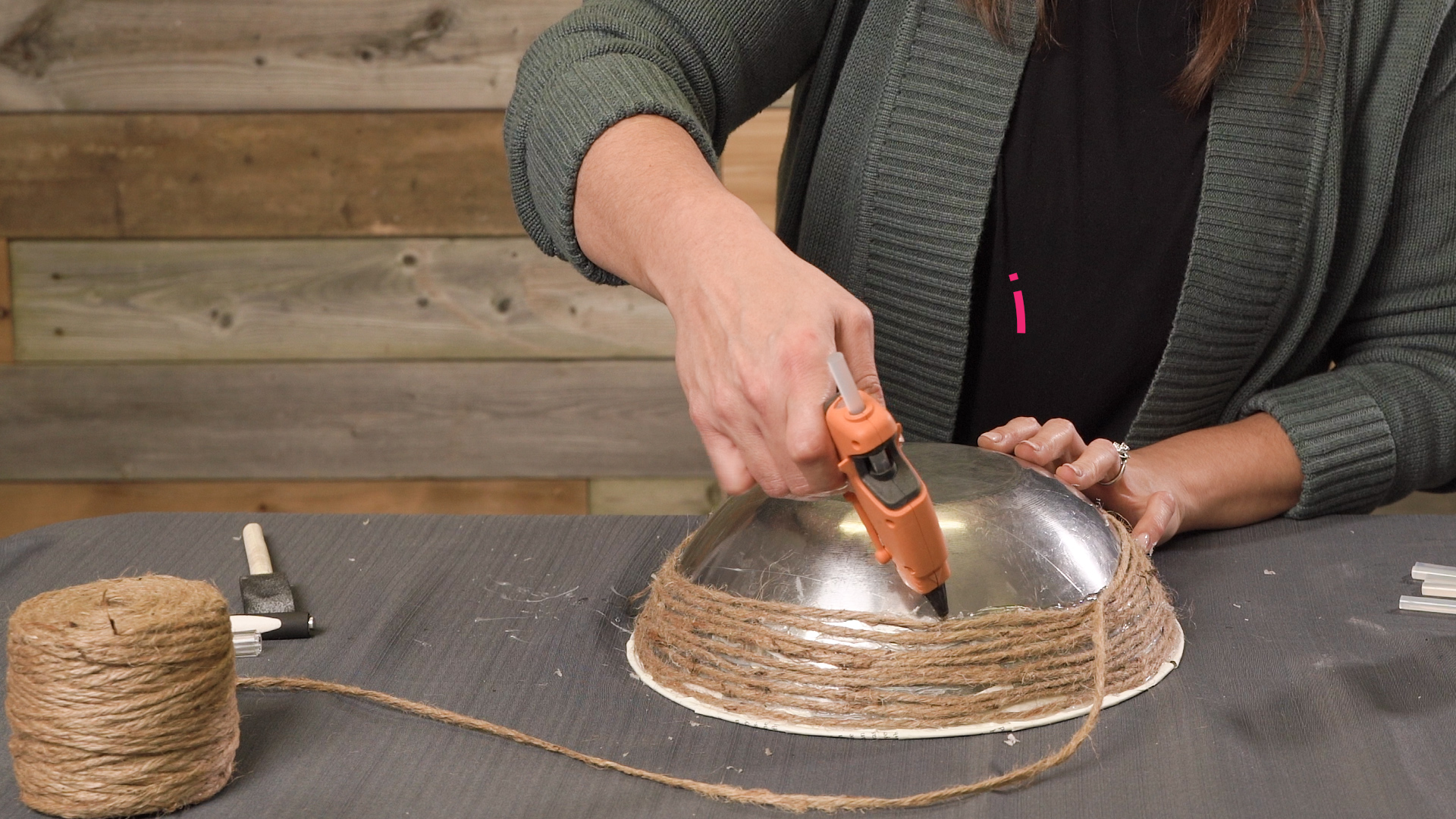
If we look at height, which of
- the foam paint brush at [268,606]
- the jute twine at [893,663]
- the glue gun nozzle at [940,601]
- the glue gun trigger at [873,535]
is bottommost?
the foam paint brush at [268,606]

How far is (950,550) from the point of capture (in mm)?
618

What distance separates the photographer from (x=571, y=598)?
2.44 ft

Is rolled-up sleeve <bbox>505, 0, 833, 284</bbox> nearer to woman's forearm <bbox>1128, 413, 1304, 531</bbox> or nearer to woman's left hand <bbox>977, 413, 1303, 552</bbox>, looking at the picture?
woman's left hand <bbox>977, 413, 1303, 552</bbox>

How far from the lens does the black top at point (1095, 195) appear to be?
925mm

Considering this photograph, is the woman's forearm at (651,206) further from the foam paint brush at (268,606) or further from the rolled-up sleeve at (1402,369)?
the rolled-up sleeve at (1402,369)

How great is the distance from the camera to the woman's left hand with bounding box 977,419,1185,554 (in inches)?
30.6

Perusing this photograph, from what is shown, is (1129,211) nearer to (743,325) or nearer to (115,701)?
(743,325)

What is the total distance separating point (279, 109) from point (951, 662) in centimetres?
143

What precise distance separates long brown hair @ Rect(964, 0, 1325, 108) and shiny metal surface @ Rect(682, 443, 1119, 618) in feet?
1.23

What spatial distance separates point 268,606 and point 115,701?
0.68 ft

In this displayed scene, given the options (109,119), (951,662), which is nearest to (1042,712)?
(951,662)

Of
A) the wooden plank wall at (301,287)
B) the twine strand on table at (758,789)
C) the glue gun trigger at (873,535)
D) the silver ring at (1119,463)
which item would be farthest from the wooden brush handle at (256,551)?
the wooden plank wall at (301,287)

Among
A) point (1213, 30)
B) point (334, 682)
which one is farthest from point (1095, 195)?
point (334, 682)

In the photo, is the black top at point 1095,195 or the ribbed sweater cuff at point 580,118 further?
the black top at point 1095,195
